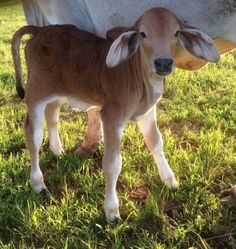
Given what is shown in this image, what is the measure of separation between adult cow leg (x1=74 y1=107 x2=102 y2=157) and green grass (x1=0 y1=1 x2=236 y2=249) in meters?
0.09

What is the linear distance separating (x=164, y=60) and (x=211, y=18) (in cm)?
60

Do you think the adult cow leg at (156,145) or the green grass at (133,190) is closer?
the green grass at (133,190)

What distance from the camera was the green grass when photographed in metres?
3.13

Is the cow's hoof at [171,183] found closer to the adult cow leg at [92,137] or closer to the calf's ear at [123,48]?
the adult cow leg at [92,137]

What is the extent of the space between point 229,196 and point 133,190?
64cm

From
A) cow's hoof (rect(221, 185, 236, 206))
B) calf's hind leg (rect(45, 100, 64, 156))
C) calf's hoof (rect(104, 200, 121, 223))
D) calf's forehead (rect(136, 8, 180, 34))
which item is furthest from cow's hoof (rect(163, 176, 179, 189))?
calf's forehead (rect(136, 8, 180, 34))

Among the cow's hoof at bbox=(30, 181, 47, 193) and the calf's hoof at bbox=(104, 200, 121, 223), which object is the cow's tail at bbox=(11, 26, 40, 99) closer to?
the cow's hoof at bbox=(30, 181, 47, 193)

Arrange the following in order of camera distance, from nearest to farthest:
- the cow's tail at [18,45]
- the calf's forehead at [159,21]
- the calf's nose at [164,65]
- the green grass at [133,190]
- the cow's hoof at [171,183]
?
the calf's nose at [164,65]
the calf's forehead at [159,21]
the green grass at [133,190]
the cow's hoof at [171,183]
the cow's tail at [18,45]

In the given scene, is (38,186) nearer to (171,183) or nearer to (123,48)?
(171,183)

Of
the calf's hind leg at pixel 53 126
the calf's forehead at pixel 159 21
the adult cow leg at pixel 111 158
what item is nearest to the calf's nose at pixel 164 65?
the calf's forehead at pixel 159 21

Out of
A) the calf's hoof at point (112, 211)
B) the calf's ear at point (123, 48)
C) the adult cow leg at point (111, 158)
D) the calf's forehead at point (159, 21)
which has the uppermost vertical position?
the calf's forehead at point (159, 21)

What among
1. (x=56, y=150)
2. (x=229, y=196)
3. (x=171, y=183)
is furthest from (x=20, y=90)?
(x=229, y=196)

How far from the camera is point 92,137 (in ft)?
13.5

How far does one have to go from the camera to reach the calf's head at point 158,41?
2861mm
